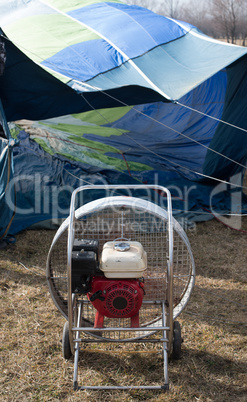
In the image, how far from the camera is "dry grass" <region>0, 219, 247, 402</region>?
6.44ft

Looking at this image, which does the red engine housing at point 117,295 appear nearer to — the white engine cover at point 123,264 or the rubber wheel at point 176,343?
the white engine cover at point 123,264

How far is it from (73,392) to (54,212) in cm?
227

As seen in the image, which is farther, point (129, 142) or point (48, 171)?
point (129, 142)

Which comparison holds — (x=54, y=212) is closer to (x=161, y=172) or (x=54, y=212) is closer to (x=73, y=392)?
(x=161, y=172)

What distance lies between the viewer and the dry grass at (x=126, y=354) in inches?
Result: 77.2

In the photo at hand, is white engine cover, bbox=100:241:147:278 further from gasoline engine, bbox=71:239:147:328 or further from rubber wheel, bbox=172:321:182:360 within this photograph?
rubber wheel, bbox=172:321:182:360

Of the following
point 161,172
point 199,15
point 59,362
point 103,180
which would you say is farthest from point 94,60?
point 199,15

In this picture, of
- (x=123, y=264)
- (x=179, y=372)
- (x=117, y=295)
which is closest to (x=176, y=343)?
(x=179, y=372)

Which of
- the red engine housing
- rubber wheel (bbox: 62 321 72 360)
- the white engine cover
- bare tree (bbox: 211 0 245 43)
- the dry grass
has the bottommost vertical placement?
the dry grass

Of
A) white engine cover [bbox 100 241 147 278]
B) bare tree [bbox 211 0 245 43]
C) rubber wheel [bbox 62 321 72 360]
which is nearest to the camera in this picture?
white engine cover [bbox 100 241 147 278]

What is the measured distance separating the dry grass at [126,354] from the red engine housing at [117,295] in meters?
0.26

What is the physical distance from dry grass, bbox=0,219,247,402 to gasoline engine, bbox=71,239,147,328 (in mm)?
270

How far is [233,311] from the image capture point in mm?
2652

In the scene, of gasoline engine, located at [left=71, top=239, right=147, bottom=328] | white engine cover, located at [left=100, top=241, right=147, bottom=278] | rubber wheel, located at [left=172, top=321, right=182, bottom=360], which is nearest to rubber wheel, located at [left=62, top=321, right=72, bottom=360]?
gasoline engine, located at [left=71, top=239, right=147, bottom=328]
